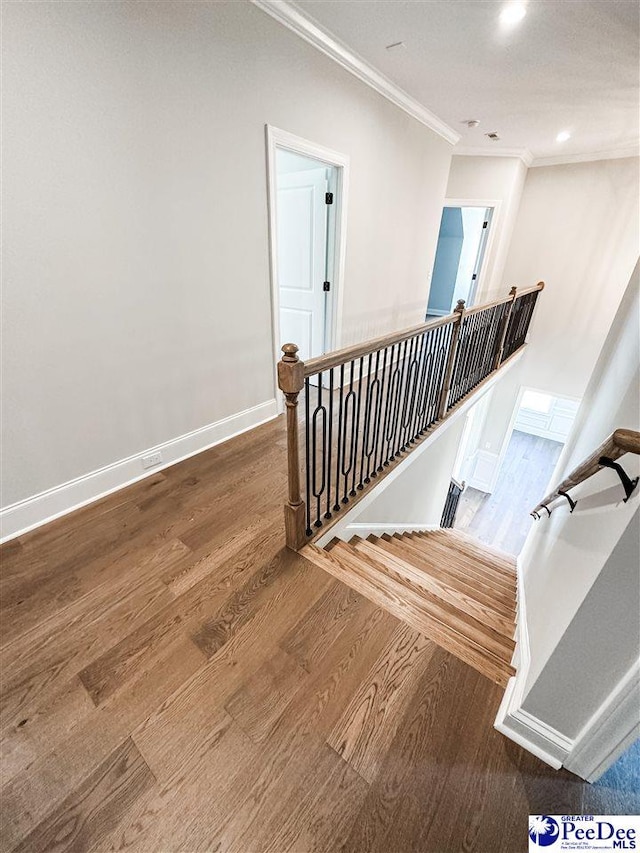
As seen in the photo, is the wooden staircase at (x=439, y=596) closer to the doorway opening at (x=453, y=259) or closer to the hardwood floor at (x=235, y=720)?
the hardwood floor at (x=235, y=720)

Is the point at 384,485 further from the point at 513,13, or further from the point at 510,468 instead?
the point at 510,468

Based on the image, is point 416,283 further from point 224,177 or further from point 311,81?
point 224,177

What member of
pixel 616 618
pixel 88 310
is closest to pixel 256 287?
pixel 88 310

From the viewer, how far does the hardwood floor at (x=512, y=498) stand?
19.2 feet

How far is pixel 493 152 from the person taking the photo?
441 cm

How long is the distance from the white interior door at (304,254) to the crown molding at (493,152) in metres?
2.85

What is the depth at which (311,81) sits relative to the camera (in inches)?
89.1

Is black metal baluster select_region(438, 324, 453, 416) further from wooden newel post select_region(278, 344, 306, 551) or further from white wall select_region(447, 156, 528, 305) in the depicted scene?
white wall select_region(447, 156, 528, 305)

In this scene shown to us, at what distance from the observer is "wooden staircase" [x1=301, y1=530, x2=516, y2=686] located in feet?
4.47

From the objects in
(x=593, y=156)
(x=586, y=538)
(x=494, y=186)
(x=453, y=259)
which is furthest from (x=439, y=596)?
(x=453, y=259)

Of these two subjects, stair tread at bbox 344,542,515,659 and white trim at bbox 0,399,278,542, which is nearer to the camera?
stair tread at bbox 344,542,515,659

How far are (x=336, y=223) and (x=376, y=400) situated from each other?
5.04 ft

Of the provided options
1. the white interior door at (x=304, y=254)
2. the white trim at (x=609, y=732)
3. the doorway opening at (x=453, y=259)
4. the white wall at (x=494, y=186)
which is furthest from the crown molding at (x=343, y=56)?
the doorway opening at (x=453, y=259)

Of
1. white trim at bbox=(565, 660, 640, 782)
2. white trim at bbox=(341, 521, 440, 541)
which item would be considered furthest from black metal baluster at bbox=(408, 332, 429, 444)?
white trim at bbox=(565, 660, 640, 782)
